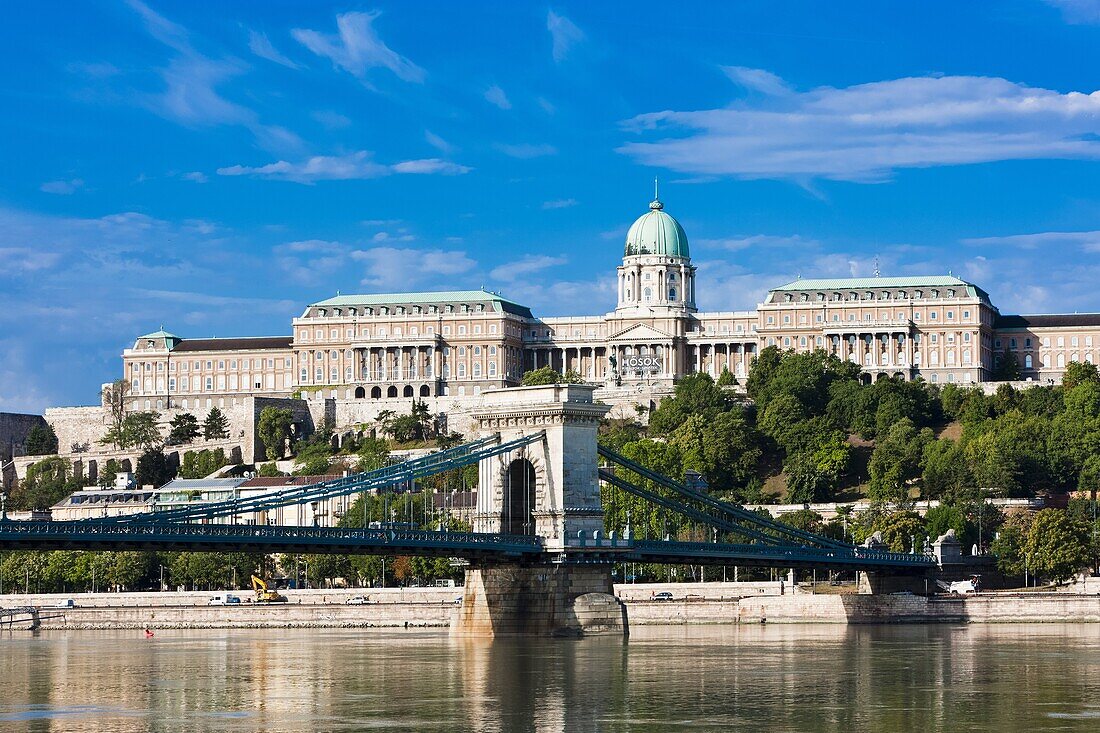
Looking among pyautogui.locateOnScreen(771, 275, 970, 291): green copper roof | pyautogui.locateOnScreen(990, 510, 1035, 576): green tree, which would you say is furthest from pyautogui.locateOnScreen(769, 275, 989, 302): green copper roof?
pyautogui.locateOnScreen(990, 510, 1035, 576): green tree

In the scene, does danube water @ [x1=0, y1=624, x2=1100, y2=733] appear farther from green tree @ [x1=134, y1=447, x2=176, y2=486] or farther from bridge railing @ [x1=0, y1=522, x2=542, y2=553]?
green tree @ [x1=134, y1=447, x2=176, y2=486]

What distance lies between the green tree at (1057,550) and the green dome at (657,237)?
83385 mm

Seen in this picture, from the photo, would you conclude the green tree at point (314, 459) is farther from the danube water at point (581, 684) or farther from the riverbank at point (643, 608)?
the danube water at point (581, 684)

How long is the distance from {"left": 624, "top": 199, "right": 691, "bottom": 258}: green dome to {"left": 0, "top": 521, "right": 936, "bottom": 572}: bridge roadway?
92527mm

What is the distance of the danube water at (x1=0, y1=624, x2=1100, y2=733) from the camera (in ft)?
141

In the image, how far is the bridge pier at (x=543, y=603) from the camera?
66.8 metres

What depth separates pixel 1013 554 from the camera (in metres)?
89.7

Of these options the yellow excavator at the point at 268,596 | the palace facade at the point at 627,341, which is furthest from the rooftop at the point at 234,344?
the yellow excavator at the point at 268,596

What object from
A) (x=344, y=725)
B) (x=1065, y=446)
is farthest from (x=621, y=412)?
(x=344, y=725)

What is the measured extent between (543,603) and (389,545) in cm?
608

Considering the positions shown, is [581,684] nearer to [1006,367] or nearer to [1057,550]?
[1057,550]

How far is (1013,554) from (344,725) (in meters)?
52.5

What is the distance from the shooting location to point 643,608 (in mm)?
82375

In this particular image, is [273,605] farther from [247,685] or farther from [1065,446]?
[1065,446]
